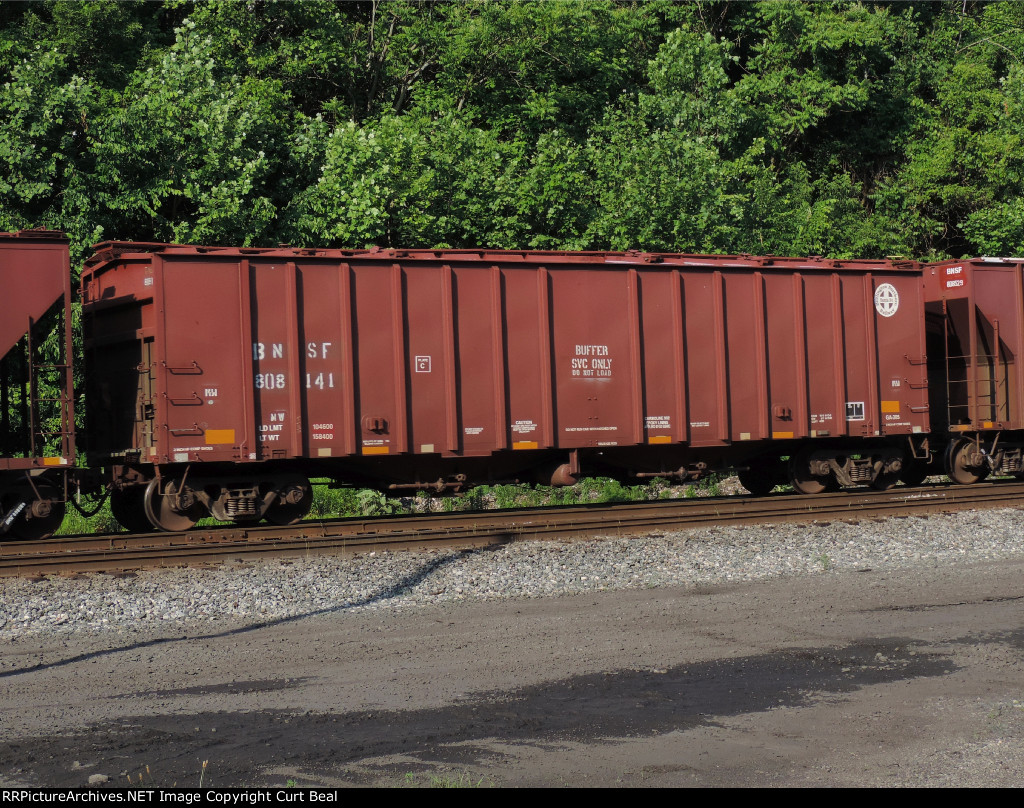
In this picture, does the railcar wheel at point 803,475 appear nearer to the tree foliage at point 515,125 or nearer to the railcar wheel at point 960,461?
the railcar wheel at point 960,461

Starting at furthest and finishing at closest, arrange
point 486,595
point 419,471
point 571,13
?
point 571,13 → point 419,471 → point 486,595

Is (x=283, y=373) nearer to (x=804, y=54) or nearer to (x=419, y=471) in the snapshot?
(x=419, y=471)

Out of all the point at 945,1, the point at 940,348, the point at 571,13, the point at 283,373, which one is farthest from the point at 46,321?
the point at 945,1

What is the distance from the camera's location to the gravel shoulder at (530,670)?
5312mm

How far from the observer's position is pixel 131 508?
47.0 feet

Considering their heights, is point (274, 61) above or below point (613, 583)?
above

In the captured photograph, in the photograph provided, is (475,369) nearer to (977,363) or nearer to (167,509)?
(167,509)

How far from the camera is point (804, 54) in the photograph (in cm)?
3033

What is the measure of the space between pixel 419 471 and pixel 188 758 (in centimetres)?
920

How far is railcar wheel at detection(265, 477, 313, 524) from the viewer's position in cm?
1366

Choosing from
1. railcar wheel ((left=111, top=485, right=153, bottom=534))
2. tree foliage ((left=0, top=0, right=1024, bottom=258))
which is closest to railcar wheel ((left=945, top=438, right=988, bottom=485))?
tree foliage ((left=0, top=0, right=1024, bottom=258))

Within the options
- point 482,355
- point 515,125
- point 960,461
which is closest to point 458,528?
point 482,355

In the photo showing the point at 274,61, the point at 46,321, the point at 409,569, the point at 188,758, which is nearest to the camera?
the point at 188,758

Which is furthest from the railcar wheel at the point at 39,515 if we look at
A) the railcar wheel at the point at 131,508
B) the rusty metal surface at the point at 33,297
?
the railcar wheel at the point at 131,508
